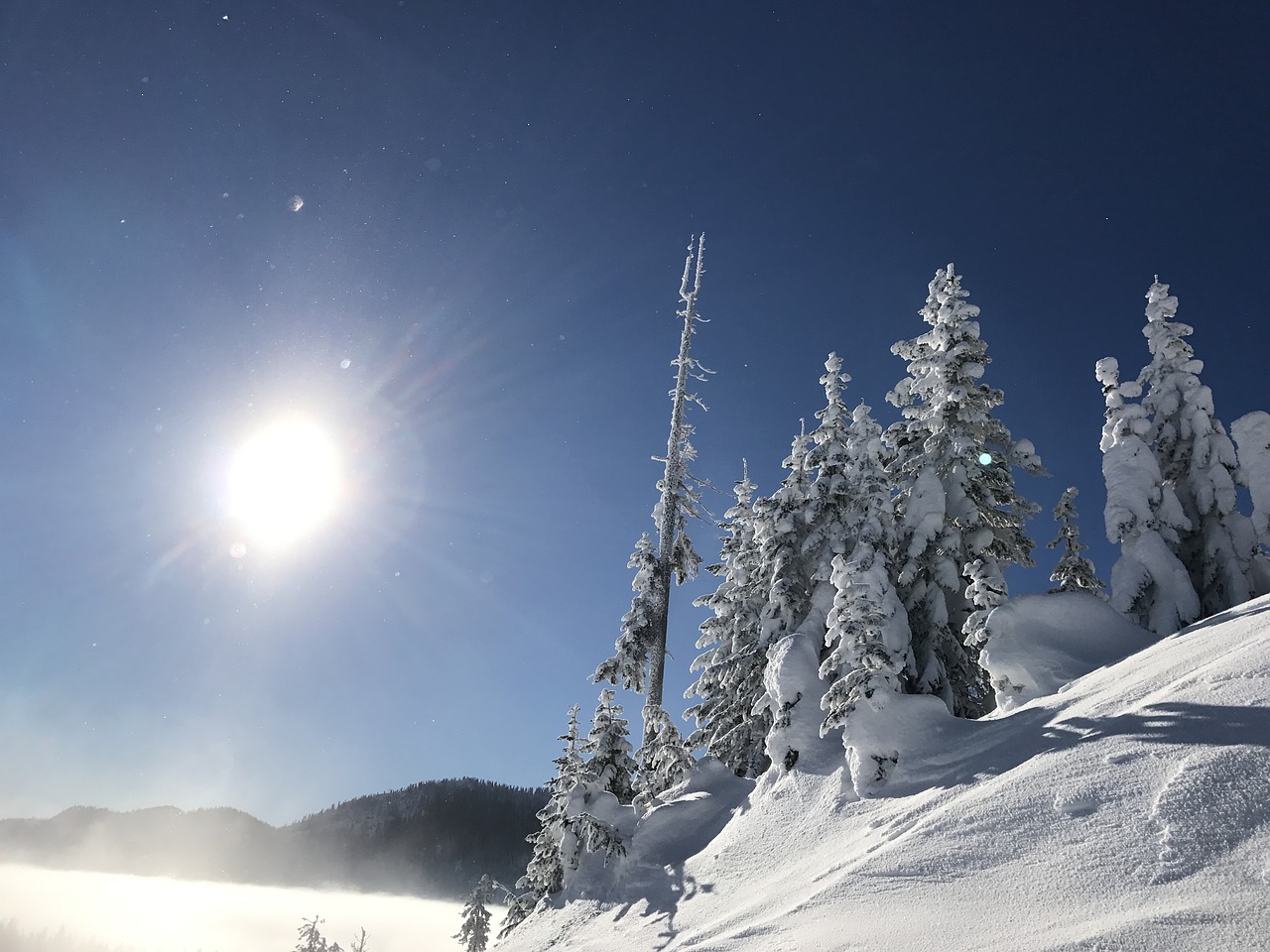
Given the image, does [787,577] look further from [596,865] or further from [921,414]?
[596,865]

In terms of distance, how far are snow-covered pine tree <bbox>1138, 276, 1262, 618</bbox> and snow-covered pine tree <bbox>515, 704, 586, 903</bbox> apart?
53.5 feet

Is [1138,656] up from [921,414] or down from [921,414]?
down

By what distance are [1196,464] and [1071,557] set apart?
370 cm

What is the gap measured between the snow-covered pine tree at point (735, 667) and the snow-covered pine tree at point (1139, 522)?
8.91 m

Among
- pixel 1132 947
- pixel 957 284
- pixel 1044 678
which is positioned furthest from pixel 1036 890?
pixel 957 284

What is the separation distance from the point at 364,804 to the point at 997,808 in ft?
681

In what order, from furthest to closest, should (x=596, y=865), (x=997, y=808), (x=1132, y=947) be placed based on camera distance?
(x=596, y=865) < (x=997, y=808) < (x=1132, y=947)

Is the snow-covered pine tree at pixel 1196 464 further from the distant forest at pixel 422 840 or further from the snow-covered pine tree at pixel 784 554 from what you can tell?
the distant forest at pixel 422 840

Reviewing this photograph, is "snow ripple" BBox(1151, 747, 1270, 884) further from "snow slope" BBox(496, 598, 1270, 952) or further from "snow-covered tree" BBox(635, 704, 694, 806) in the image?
"snow-covered tree" BBox(635, 704, 694, 806)

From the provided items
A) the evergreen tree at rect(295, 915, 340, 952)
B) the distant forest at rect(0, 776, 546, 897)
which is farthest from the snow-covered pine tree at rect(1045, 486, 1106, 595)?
the distant forest at rect(0, 776, 546, 897)

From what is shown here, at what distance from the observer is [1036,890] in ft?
21.5

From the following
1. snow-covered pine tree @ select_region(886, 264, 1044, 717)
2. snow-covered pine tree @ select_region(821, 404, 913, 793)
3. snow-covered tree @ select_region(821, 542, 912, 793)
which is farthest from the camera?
snow-covered pine tree @ select_region(886, 264, 1044, 717)

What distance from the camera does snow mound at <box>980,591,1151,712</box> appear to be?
12.8 m

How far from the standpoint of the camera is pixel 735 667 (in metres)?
20.2
